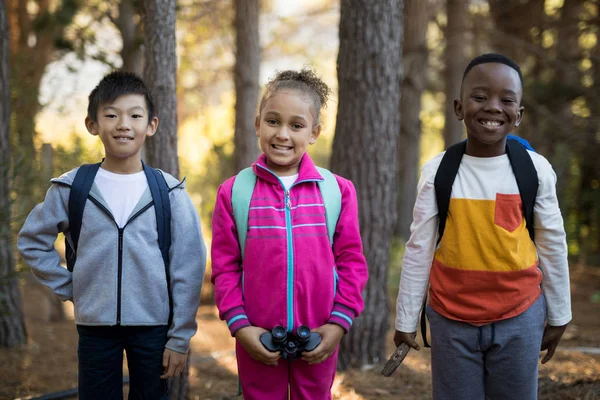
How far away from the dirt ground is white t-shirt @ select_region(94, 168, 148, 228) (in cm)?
196

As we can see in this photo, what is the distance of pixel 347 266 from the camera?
8.21ft

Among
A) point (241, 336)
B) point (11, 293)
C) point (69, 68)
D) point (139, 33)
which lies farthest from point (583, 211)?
point (241, 336)

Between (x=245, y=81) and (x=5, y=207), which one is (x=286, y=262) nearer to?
(x=5, y=207)

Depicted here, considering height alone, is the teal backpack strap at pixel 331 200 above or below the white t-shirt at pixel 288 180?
below

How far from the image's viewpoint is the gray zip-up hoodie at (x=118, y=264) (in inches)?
99.3

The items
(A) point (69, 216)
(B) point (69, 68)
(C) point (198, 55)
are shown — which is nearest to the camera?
(A) point (69, 216)

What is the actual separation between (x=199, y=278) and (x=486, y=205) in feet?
3.92

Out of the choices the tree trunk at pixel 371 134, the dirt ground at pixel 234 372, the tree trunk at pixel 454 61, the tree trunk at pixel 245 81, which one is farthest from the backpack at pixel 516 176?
the tree trunk at pixel 454 61

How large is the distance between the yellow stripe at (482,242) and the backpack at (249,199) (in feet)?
1.47

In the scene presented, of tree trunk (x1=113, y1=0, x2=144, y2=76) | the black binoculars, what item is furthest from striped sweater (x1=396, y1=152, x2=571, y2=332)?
tree trunk (x1=113, y1=0, x2=144, y2=76)

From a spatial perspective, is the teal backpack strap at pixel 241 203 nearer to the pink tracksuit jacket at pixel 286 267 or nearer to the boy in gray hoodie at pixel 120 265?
the pink tracksuit jacket at pixel 286 267

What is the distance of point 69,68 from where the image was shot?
8.77 meters

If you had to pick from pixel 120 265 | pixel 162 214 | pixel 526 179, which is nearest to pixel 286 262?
pixel 162 214

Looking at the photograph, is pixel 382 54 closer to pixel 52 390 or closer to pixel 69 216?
pixel 69 216
